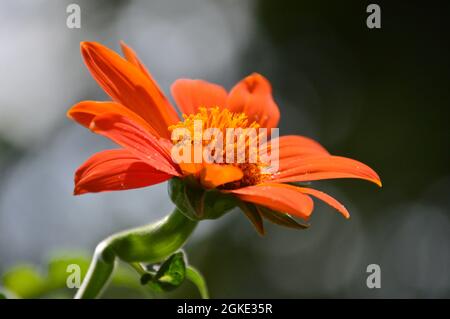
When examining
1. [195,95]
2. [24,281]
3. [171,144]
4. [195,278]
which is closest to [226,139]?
[171,144]

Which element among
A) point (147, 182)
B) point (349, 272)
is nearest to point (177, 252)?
point (147, 182)

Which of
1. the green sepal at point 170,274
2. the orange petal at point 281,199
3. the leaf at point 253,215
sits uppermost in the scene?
the orange petal at point 281,199

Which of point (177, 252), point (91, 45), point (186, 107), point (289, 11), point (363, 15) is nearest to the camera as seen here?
point (177, 252)

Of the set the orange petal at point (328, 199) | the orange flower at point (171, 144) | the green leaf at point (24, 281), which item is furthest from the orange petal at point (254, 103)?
the green leaf at point (24, 281)

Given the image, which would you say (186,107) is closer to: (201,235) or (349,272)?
(201,235)

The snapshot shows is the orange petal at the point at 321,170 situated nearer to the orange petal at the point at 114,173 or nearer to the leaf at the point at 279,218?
the leaf at the point at 279,218

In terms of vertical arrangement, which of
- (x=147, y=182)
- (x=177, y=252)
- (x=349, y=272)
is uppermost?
(x=147, y=182)
